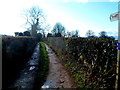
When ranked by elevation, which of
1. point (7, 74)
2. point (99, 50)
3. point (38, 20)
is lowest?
point (7, 74)

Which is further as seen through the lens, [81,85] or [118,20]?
[81,85]

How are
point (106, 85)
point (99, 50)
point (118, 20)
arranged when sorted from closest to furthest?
point (118, 20) → point (106, 85) → point (99, 50)

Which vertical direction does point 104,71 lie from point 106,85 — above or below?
above

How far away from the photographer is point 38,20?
46.3 m

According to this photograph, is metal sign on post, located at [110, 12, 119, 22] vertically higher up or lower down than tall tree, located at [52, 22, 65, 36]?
lower down

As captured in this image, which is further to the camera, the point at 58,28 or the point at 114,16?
the point at 58,28

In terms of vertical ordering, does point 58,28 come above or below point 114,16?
above

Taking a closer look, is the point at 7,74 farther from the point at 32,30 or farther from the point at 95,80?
the point at 32,30

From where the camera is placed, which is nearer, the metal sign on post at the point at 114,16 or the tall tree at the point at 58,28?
the metal sign on post at the point at 114,16

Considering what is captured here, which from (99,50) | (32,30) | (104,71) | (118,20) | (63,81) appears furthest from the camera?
(32,30)

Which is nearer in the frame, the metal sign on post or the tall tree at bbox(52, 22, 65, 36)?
the metal sign on post

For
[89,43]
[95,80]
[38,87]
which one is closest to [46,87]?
[38,87]

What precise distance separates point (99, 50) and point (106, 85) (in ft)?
4.77

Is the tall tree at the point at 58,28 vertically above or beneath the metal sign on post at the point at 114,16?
above
